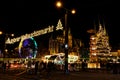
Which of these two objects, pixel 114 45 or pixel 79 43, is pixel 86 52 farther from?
pixel 114 45

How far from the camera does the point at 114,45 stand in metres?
115

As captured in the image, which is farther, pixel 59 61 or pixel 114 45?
pixel 114 45

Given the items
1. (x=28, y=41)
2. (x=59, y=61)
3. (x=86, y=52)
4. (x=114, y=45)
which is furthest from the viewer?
(x=114, y=45)

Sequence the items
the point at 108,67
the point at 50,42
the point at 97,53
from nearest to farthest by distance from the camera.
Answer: the point at 108,67, the point at 97,53, the point at 50,42

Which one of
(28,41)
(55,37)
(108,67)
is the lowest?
(108,67)

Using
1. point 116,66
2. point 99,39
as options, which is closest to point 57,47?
point 99,39

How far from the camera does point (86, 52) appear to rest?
9419 centimetres

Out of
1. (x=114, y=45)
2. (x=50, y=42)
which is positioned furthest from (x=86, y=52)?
(x=50, y=42)

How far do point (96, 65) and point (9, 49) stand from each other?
64632mm

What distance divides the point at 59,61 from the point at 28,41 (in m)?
7.64

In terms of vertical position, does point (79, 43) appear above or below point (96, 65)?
above

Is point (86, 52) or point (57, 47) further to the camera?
point (57, 47)

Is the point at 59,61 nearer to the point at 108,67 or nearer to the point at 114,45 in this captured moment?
the point at 108,67

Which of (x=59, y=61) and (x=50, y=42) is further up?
(x=50, y=42)
